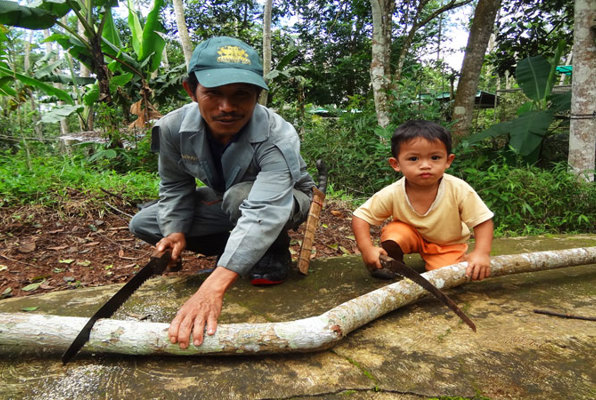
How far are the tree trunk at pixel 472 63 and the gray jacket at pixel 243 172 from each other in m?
3.85

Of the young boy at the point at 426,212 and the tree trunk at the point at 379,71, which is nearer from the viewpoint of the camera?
the young boy at the point at 426,212

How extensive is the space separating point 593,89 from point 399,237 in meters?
3.66

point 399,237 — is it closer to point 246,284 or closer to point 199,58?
point 246,284

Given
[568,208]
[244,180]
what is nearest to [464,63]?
[568,208]

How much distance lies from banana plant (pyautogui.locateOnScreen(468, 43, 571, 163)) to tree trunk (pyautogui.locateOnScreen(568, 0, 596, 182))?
0.40 m

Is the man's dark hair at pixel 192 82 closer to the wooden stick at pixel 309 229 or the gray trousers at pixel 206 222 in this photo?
the gray trousers at pixel 206 222

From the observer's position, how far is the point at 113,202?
3.73 meters

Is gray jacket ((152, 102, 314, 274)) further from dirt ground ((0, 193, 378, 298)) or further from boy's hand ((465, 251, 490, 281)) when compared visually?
boy's hand ((465, 251, 490, 281))

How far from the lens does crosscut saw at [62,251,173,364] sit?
1423 mm

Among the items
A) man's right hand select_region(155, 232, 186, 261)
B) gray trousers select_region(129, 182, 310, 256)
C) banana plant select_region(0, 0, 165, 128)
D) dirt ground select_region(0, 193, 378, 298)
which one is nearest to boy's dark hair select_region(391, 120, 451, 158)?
gray trousers select_region(129, 182, 310, 256)

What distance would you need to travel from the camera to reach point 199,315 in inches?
56.2

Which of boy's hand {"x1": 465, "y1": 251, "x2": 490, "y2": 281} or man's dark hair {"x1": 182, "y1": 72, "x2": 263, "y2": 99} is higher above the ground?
man's dark hair {"x1": 182, "y1": 72, "x2": 263, "y2": 99}

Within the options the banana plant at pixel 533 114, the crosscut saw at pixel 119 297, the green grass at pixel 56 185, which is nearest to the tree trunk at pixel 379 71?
the banana plant at pixel 533 114

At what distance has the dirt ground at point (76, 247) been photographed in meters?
2.65
